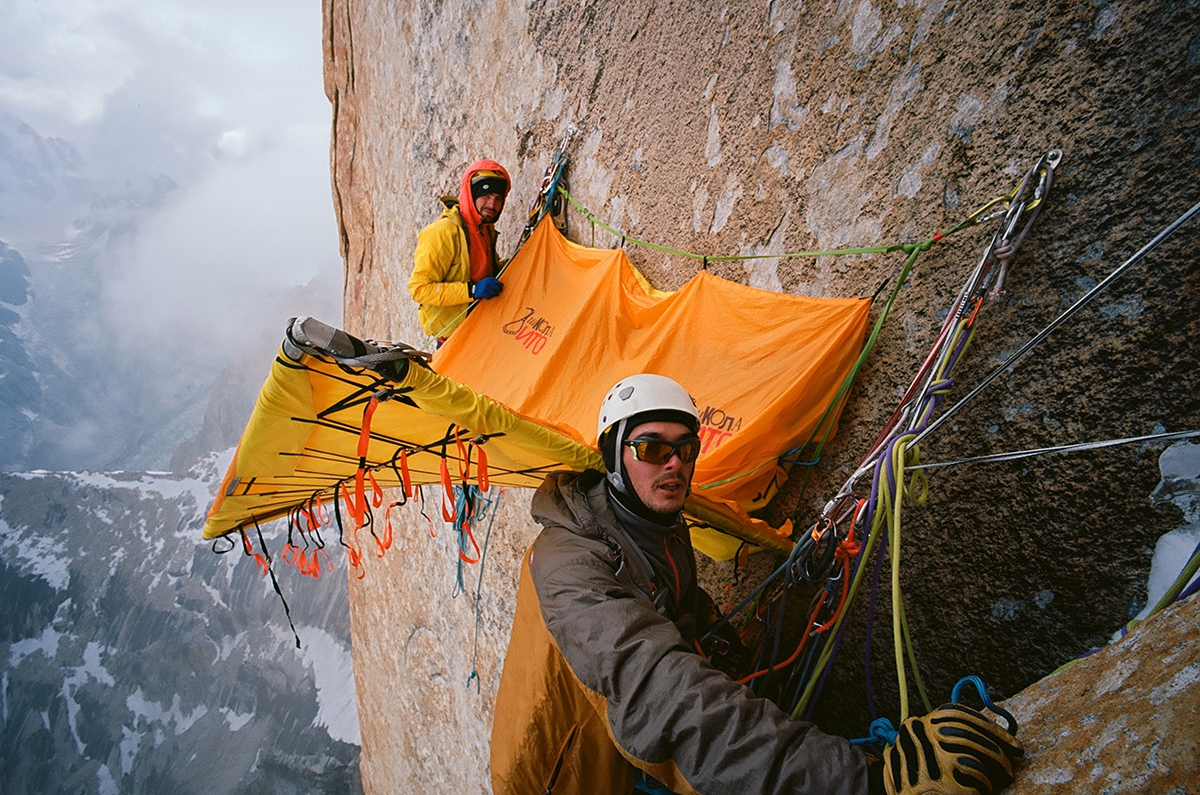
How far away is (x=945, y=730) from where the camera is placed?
79cm

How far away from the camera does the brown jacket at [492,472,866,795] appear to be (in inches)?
33.9

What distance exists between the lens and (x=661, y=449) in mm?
1438

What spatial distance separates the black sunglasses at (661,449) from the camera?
1422mm

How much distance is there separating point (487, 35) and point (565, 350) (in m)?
3.24

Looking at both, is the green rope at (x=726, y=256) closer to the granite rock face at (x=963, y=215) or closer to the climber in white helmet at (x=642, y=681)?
the granite rock face at (x=963, y=215)

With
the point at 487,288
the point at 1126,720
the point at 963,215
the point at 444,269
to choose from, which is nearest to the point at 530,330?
the point at 487,288

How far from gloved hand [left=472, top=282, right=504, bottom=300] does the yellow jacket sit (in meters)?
0.06

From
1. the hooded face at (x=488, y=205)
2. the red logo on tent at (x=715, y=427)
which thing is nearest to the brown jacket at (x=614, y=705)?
the red logo on tent at (x=715, y=427)

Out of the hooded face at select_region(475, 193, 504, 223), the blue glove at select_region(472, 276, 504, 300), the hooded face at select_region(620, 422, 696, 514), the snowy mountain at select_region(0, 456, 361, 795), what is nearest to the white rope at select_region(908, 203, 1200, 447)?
the hooded face at select_region(620, 422, 696, 514)

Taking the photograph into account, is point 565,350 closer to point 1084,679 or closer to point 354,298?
point 1084,679

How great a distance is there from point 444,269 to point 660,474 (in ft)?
8.22

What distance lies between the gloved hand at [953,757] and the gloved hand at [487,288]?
299cm

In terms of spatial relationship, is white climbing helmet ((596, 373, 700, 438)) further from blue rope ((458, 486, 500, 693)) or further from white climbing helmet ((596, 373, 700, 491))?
blue rope ((458, 486, 500, 693))

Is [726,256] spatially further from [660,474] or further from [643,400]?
[660,474]
